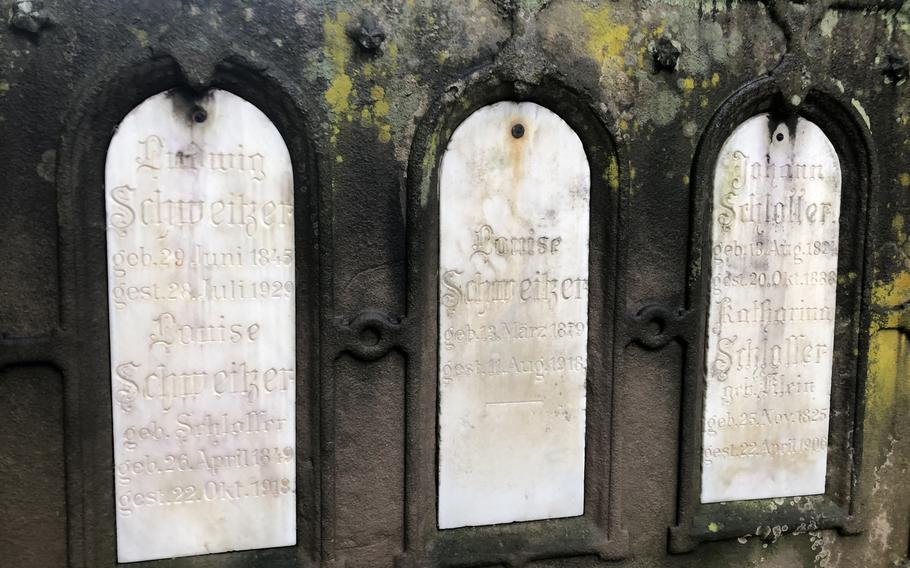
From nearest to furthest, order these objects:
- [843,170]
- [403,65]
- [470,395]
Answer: [403,65]
[470,395]
[843,170]

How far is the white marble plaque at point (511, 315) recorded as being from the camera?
378cm

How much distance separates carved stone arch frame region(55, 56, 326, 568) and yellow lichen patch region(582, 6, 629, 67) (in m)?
1.57

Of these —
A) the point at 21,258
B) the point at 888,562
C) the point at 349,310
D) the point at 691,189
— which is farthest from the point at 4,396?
the point at 888,562

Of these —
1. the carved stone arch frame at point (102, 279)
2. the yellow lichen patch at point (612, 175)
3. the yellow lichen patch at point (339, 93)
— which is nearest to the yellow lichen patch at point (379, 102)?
the yellow lichen patch at point (339, 93)

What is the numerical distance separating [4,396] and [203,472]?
964 mm

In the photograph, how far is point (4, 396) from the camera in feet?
10.9

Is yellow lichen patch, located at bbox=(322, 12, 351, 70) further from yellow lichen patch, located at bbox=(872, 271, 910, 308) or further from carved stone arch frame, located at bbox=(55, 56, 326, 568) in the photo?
yellow lichen patch, located at bbox=(872, 271, 910, 308)

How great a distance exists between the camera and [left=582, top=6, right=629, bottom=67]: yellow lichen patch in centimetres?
378

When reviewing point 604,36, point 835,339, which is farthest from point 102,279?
point 835,339

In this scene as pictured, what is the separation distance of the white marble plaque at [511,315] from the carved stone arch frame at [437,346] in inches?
2.1

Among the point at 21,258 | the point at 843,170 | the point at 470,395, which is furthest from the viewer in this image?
the point at 843,170

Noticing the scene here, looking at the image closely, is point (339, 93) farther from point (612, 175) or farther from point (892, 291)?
point (892, 291)

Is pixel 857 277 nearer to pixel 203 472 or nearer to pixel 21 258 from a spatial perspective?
pixel 203 472

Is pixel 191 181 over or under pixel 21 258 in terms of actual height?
over
